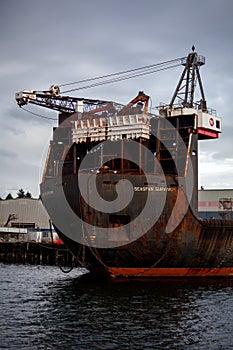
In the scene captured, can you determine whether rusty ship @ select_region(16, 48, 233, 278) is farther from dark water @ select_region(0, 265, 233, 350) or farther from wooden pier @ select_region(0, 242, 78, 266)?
wooden pier @ select_region(0, 242, 78, 266)

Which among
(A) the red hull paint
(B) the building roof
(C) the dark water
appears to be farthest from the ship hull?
(B) the building roof

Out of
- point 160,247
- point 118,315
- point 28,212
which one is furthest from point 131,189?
point 28,212

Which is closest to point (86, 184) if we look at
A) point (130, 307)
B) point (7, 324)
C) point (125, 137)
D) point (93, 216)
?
point (93, 216)

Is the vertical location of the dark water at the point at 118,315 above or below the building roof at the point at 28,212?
below

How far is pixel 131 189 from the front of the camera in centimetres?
3173

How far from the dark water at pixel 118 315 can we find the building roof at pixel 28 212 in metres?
52.1

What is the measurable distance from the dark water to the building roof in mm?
52084

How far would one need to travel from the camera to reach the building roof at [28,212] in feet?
287

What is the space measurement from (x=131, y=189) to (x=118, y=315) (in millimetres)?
9527

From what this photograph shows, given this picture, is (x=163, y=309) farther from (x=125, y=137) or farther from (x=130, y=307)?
(x=125, y=137)

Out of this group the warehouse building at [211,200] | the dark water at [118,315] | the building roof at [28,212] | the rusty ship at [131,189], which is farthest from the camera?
the building roof at [28,212]

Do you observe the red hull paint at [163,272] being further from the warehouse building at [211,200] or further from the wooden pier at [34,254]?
the warehouse building at [211,200]

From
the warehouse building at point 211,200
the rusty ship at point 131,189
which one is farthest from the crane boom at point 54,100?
the warehouse building at point 211,200

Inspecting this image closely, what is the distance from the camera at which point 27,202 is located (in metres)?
87.9
